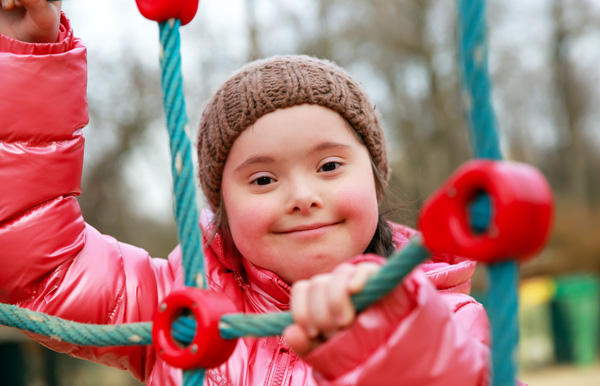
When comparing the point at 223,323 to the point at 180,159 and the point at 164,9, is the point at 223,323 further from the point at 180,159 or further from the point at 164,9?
the point at 164,9

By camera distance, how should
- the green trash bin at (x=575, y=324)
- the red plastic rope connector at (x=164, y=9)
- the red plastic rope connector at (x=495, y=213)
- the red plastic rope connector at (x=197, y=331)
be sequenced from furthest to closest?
the green trash bin at (x=575, y=324)
the red plastic rope connector at (x=164, y=9)
the red plastic rope connector at (x=197, y=331)
the red plastic rope connector at (x=495, y=213)

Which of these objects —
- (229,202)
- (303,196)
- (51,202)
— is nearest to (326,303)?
(303,196)

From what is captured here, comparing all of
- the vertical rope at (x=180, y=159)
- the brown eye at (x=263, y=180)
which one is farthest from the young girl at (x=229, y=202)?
the vertical rope at (x=180, y=159)

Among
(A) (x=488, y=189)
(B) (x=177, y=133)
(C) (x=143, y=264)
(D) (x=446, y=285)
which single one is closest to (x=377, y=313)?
(A) (x=488, y=189)

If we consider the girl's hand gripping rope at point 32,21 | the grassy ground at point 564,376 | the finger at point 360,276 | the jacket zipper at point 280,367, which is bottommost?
the grassy ground at point 564,376

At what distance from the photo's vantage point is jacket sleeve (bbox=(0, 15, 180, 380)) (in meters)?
1.00

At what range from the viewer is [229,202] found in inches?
43.3

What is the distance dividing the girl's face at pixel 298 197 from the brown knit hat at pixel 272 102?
0.09 feet

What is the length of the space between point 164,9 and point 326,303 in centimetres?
45

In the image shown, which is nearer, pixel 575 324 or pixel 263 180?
pixel 263 180

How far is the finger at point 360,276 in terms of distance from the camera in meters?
0.60

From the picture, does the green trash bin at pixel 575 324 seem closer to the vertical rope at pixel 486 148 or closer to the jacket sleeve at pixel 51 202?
the jacket sleeve at pixel 51 202

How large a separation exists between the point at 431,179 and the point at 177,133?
767cm

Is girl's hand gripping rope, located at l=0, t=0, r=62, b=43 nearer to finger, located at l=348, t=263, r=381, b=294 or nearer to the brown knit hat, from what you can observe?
the brown knit hat
